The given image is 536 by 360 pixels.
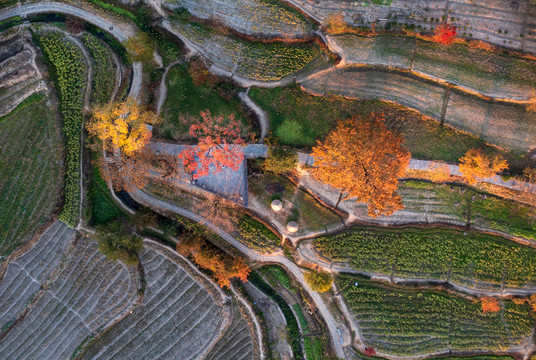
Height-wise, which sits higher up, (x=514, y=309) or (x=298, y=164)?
(x=298, y=164)

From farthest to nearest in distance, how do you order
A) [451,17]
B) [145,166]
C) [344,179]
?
[451,17]
[145,166]
[344,179]

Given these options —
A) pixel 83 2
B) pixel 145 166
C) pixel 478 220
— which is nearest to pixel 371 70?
pixel 478 220

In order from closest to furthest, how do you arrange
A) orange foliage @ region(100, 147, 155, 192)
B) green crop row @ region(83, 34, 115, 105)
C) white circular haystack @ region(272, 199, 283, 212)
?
white circular haystack @ region(272, 199, 283, 212)
orange foliage @ region(100, 147, 155, 192)
green crop row @ region(83, 34, 115, 105)

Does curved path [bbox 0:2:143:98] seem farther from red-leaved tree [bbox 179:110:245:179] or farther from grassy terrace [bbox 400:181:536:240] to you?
grassy terrace [bbox 400:181:536:240]

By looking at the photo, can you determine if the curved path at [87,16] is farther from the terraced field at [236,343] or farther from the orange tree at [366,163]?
the terraced field at [236,343]

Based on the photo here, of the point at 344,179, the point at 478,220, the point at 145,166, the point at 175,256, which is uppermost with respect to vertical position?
the point at 344,179

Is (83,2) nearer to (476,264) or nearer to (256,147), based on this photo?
(256,147)

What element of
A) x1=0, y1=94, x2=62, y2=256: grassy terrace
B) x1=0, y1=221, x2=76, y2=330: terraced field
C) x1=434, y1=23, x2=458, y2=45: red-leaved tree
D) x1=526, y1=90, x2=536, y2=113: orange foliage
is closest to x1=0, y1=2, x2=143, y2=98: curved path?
x1=0, y1=94, x2=62, y2=256: grassy terrace
